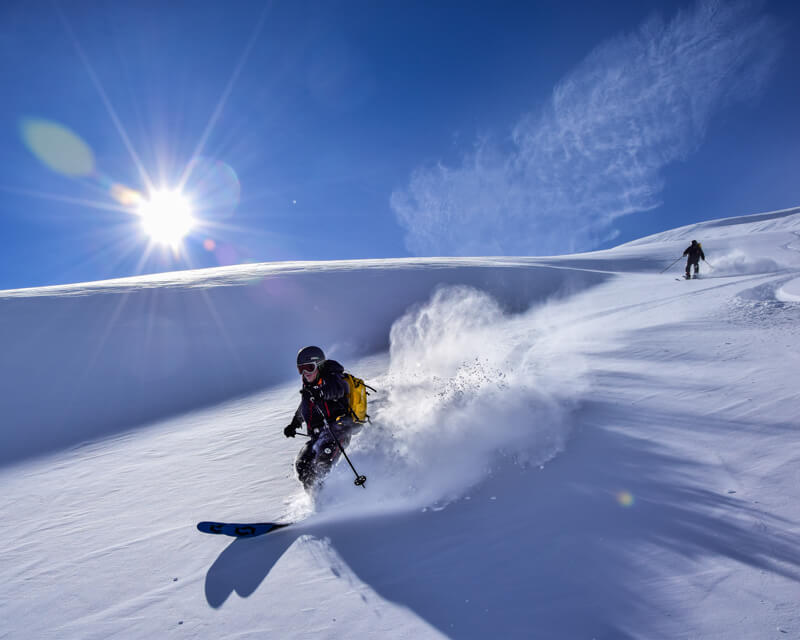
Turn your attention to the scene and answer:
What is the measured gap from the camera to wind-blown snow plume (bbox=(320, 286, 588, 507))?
15.0 ft

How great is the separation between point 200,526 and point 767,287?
13807 millimetres

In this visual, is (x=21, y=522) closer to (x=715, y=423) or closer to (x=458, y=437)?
(x=458, y=437)

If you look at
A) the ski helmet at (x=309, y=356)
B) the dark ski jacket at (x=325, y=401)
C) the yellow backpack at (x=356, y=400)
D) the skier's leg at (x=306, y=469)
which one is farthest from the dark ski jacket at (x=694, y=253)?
the skier's leg at (x=306, y=469)

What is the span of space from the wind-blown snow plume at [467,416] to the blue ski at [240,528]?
1165mm

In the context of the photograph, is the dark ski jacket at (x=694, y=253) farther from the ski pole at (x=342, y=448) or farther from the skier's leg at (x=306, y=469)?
the skier's leg at (x=306, y=469)

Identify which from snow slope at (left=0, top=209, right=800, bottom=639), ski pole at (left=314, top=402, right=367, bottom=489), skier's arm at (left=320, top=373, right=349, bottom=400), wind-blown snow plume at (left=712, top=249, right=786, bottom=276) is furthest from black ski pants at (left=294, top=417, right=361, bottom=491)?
wind-blown snow plume at (left=712, top=249, right=786, bottom=276)

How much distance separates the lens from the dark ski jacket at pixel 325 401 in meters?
5.30

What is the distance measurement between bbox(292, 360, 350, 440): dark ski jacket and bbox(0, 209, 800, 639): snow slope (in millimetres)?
678

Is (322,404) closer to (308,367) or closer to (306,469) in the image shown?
(308,367)

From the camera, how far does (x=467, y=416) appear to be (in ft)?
18.1

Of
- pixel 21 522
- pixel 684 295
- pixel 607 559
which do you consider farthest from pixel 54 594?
pixel 684 295

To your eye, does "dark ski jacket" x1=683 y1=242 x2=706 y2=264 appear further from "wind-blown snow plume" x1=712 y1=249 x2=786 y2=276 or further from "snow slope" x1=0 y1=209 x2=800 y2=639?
"snow slope" x1=0 y1=209 x2=800 y2=639

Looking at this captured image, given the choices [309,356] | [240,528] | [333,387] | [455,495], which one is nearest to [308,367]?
[309,356]

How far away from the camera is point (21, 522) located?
17.8 ft
